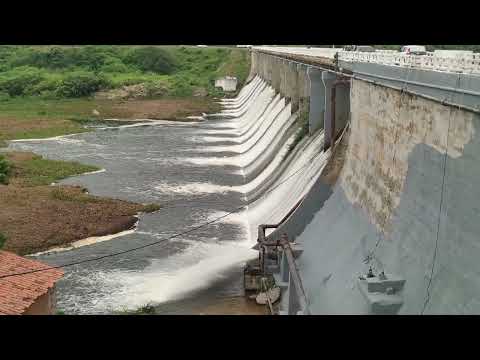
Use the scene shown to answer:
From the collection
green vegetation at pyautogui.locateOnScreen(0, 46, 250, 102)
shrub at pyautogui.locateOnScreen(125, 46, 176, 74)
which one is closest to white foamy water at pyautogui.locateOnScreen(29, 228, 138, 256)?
green vegetation at pyautogui.locateOnScreen(0, 46, 250, 102)

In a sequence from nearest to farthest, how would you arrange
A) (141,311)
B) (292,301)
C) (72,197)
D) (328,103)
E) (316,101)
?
1. (292,301)
2. (141,311)
3. (328,103)
4. (316,101)
5. (72,197)

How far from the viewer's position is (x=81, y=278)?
67.2 ft

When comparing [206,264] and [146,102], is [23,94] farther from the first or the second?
[206,264]

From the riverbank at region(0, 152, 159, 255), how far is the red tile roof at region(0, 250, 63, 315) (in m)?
8.96

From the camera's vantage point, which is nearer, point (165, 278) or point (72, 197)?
point (165, 278)

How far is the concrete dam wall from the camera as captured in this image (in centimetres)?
1113

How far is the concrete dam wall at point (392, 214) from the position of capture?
11.1 meters

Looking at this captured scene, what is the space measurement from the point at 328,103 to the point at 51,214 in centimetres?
1394

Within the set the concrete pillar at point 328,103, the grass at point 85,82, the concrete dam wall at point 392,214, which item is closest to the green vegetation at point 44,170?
the grass at point 85,82

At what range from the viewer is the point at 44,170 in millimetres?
36062

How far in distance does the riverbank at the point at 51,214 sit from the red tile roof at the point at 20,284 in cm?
896

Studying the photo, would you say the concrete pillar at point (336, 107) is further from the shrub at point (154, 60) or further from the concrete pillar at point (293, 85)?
the shrub at point (154, 60)

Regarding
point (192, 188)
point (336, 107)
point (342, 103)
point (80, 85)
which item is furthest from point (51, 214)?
point (80, 85)

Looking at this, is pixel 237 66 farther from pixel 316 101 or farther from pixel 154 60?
pixel 316 101
